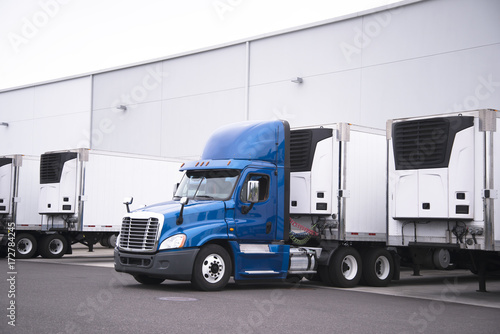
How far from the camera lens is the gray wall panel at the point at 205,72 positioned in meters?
31.9

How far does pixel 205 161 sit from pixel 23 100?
32471 mm

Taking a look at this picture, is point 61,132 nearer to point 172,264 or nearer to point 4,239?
point 4,239

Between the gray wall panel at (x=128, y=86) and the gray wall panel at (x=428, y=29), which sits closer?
the gray wall panel at (x=428, y=29)

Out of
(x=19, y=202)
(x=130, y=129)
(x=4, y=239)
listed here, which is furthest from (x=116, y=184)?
(x=130, y=129)

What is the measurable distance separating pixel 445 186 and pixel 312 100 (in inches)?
604

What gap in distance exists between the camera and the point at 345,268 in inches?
645

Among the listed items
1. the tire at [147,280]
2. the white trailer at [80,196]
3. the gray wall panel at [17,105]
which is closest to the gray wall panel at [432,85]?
the white trailer at [80,196]

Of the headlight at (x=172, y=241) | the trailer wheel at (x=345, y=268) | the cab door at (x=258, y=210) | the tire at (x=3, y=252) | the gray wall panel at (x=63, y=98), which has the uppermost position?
the gray wall panel at (x=63, y=98)

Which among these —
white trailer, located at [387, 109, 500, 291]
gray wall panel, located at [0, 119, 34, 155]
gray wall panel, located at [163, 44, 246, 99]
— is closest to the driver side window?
white trailer, located at [387, 109, 500, 291]

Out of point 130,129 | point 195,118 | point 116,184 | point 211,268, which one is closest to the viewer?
point 211,268

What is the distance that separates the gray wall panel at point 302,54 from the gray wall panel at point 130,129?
24.2 ft

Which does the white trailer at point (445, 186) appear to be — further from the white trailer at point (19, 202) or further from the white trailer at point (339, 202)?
the white trailer at point (19, 202)

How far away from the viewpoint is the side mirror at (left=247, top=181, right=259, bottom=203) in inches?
569

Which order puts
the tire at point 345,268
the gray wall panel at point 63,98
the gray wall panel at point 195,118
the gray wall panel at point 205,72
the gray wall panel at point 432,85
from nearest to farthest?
the tire at point 345,268, the gray wall panel at point 432,85, the gray wall panel at point 205,72, the gray wall panel at point 195,118, the gray wall panel at point 63,98
